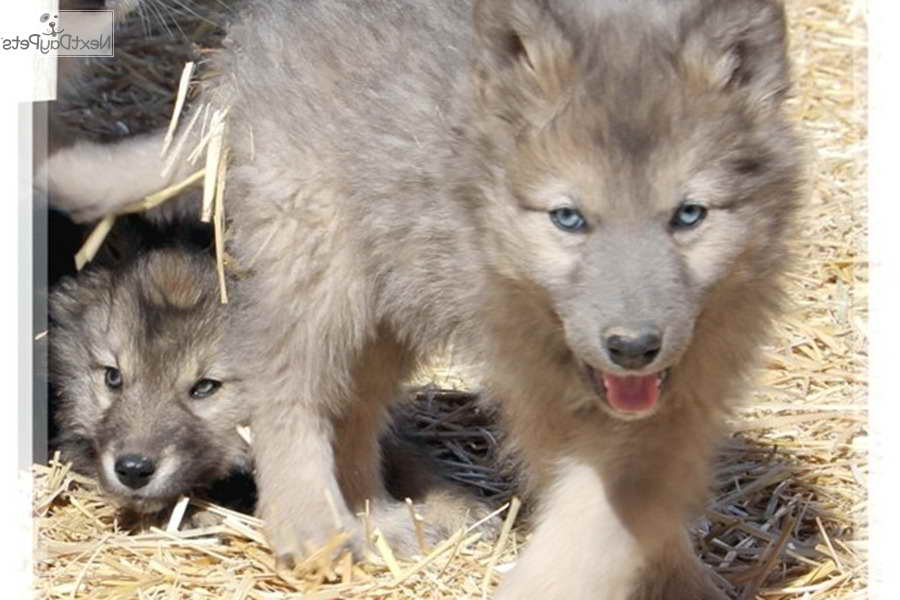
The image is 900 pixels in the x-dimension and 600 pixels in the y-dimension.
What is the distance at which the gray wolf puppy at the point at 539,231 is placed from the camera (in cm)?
343

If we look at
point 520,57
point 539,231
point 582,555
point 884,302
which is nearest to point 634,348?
point 539,231

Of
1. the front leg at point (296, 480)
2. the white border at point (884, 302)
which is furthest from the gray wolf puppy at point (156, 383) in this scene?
the white border at point (884, 302)

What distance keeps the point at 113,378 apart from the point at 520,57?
185 centimetres

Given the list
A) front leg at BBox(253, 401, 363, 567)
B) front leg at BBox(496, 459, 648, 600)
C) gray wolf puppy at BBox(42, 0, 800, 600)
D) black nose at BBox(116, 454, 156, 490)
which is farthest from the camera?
black nose at BBox(116, 454, 156, 490)

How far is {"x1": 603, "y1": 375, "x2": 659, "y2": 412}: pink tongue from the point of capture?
3535 millimetres

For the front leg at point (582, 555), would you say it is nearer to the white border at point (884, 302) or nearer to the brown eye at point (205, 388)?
the white border at point (884, 302)

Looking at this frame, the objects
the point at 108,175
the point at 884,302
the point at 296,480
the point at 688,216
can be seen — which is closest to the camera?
the point at 688,216

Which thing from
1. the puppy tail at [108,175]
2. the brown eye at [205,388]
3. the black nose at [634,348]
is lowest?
the brown eye at [205,388]

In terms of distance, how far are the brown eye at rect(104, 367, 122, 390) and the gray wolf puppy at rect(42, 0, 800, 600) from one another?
521mm

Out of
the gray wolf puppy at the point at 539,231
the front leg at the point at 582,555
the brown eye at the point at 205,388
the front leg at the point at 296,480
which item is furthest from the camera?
the brown eye at the point at 205,388

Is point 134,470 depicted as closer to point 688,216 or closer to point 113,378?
point 113,378

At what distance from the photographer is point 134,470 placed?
4582 millimetres

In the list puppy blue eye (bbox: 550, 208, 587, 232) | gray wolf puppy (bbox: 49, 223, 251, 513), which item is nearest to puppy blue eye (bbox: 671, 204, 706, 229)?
puppy blue eye (bbox: 550, 208, 587, 232)

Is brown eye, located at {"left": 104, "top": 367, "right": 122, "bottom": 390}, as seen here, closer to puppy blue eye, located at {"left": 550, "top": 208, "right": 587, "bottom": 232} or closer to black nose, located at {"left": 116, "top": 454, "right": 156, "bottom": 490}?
black nose, located at {"left": 116, "top": 454, "right": 156, "bottom": 490}
